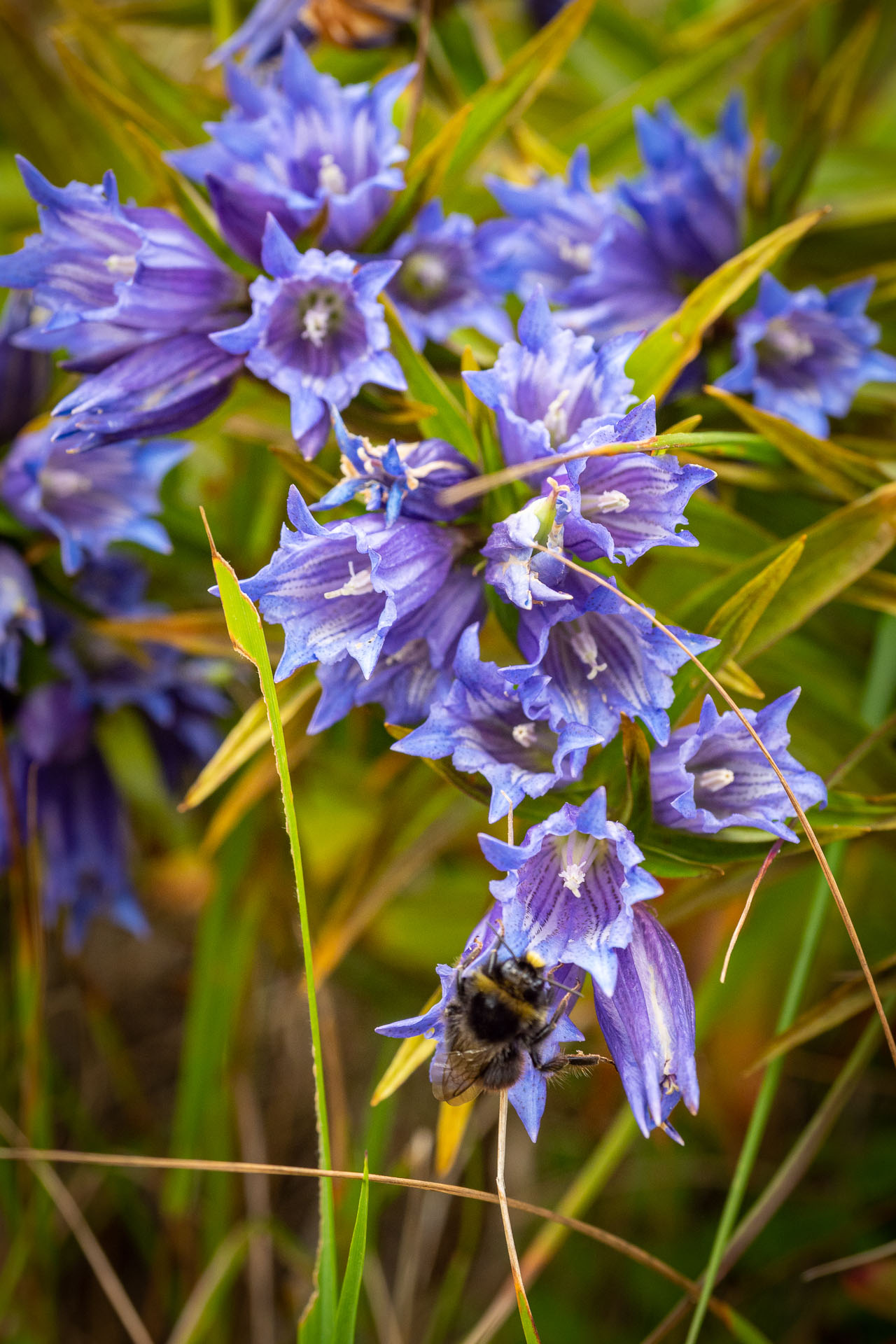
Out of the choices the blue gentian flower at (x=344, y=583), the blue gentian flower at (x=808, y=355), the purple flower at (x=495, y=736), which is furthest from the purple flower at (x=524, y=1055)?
the blue gentian flower at (x=808, y=355)

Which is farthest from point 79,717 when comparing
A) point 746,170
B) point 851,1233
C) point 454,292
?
point 851,1233

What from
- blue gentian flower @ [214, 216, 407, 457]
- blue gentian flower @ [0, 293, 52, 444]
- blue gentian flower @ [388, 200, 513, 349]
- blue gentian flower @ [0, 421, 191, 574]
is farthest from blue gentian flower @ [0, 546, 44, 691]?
blue gentian flower @ [388, 200, 513, 349]

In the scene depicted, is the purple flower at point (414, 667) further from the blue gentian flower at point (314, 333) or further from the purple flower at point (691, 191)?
the purple flower at point (691, 191)

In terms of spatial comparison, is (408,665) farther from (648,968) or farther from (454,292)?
(454,292)

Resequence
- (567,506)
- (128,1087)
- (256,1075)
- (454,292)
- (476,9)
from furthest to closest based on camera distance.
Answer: (256,1075), (128,1087), (476,9), (454,292), (567,506)

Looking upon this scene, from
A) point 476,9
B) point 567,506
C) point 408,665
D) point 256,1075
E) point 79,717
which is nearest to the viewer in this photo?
point 567,506

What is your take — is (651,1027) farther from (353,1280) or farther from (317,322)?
(317,322)
